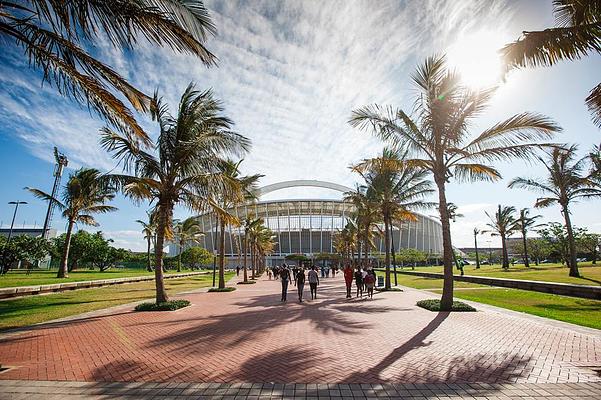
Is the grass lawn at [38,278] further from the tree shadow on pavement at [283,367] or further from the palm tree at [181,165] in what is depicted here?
the tree shadow on pavement at [283,367]

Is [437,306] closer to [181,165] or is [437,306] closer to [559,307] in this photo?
[559,307]

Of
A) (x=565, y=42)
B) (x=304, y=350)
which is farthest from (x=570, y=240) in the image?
(x=304, y=350)

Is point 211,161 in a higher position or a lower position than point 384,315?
higher

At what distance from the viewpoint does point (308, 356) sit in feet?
19.9

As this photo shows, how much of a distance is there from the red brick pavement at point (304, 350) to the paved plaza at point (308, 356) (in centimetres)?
2

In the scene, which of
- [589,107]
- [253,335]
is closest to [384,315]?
[253,335]

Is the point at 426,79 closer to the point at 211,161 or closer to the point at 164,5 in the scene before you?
the point at 211,161

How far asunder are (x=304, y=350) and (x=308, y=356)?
43cm

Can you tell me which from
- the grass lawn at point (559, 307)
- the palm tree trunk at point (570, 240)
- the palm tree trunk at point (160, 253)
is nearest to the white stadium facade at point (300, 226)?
the palm tree trunk at point (570, 240)

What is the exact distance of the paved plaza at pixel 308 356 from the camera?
4605 mm

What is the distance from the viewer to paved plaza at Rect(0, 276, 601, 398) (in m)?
4.61

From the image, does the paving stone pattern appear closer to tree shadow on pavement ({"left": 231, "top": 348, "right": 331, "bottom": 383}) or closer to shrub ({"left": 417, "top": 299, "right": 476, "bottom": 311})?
tree shadow on pavement ({"left": 231, "top": 348, "right": 331, "bottom": 383})

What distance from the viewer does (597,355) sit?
5.95m

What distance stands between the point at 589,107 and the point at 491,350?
19.8 ft
